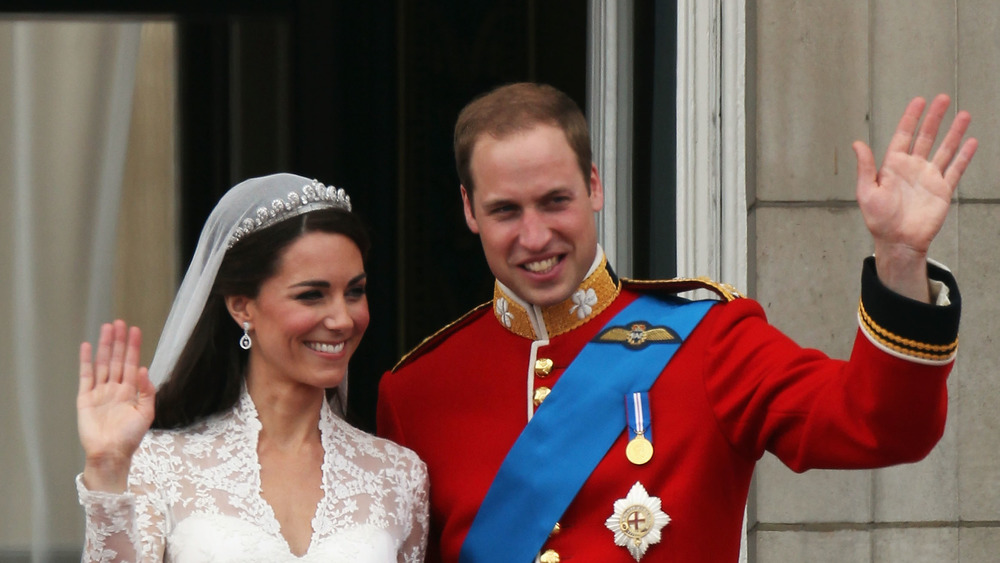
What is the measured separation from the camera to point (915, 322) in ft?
7.75

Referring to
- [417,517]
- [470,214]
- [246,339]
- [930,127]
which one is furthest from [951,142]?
[246,339]

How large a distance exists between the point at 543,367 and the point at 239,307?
577 millimetres

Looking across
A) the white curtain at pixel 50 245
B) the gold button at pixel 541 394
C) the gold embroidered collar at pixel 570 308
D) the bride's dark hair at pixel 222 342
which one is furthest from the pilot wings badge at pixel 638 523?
the white curtain at pixel 50 245

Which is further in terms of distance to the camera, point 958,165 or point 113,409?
point 113,409

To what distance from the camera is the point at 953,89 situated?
3869 mm

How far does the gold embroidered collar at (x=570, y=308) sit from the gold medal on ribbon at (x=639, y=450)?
28 cm

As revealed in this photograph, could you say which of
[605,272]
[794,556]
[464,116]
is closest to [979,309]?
[794,556]

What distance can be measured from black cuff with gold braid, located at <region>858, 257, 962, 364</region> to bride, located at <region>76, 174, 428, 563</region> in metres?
0.98

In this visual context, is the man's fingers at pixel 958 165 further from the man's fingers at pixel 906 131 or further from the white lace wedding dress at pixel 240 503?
the white lace wedding dress at pixel 240 503

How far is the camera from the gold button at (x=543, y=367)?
9.70ft

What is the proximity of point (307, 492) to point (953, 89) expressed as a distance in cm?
190

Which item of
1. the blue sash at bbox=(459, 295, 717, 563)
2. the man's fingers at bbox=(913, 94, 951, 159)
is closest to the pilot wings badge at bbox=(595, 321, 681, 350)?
the blue sash at bbox=(459, 295, 717, 563)

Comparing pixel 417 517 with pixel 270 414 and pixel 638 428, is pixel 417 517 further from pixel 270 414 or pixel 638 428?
pixel 638 428

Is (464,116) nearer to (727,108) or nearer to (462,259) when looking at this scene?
(727,108)
